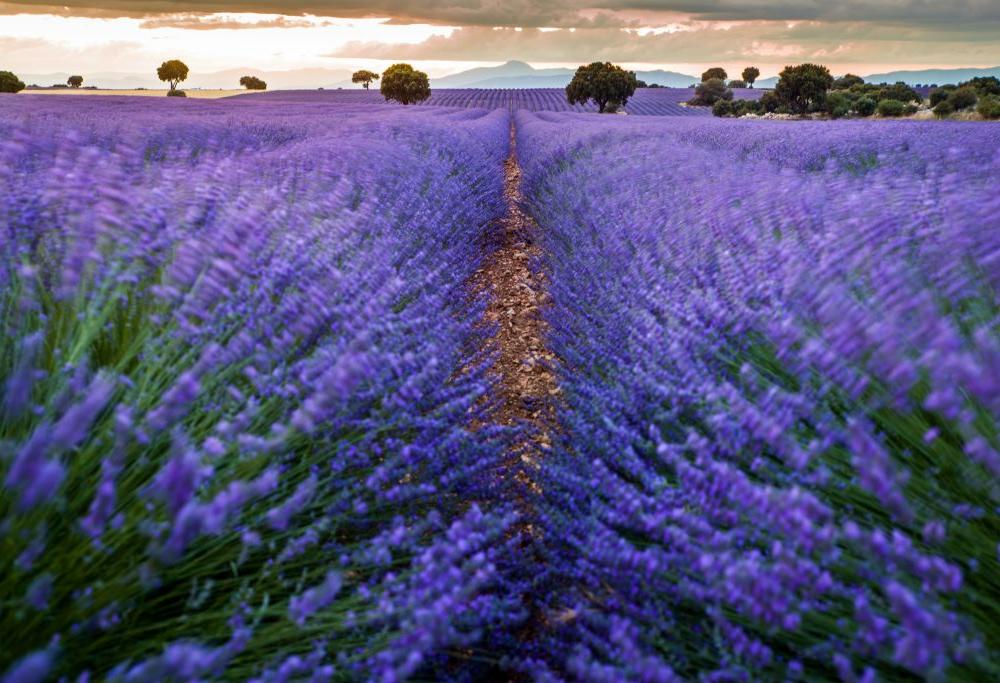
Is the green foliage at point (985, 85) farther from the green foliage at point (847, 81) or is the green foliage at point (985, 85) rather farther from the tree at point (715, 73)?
the tree at point (715, 73)

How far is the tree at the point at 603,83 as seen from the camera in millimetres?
29219

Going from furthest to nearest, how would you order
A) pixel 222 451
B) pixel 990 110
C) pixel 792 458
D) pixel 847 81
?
pixel 847 81 < pixel 990 110 < pixel 792 458 < pixel 222 451

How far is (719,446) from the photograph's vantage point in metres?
1.54

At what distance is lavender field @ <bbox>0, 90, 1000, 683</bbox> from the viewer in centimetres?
101

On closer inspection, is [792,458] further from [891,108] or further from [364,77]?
[364,77]

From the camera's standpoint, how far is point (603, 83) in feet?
95.9

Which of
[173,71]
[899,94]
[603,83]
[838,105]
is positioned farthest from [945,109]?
[173,71]

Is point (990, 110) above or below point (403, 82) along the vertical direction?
below

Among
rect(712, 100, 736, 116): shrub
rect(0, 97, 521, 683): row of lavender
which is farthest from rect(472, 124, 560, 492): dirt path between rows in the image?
rect(712, 100, 736, 116): shrub

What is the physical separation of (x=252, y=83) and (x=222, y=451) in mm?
66161

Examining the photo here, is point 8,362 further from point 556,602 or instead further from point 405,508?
point 556,602

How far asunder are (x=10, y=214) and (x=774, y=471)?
202 centimetres

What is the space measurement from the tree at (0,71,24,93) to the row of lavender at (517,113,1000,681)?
Answer: 118ft


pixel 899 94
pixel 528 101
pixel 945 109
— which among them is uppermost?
pixel 528 101
